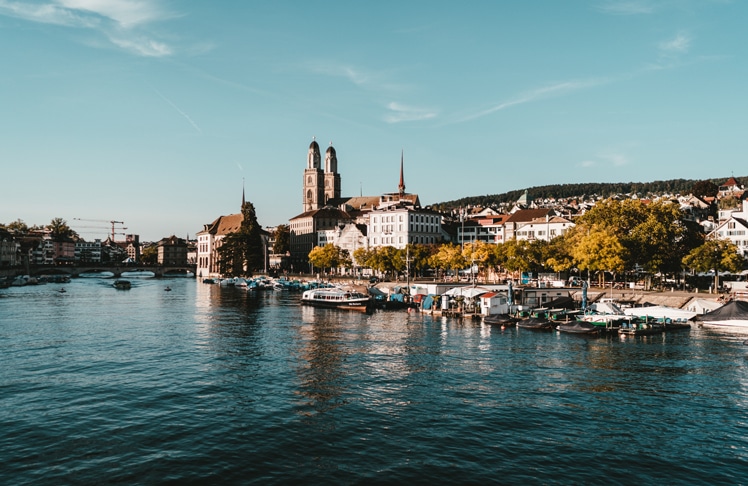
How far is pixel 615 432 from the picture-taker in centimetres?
2994

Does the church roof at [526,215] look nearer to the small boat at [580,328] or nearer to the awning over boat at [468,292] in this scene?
the awning over boat at [468,292]

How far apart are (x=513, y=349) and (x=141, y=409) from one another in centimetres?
3301

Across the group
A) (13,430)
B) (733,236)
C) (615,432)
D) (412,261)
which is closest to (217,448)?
(13,430)

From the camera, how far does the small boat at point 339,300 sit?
91.0 metres

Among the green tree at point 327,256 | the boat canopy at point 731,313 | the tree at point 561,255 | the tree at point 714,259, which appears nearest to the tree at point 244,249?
the green tree at point 327,256

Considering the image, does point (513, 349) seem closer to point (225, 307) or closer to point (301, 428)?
point (301, 428)

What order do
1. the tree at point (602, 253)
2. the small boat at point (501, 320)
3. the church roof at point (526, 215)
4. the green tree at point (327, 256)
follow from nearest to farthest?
the small boat at point (501, 320) → the tree at point (602, 253) → the church roof at point (526, 215) → the green tree at point (327, 256)

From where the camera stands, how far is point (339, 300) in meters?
94.1

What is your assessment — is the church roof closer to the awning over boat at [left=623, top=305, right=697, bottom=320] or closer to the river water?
the awning over boat at [left=623, top=305, right=697, bottom=320]

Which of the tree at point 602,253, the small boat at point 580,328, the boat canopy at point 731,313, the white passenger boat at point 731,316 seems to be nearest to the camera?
the small boat at point 580,328

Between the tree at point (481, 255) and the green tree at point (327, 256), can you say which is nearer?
the tree at point (481, 255)

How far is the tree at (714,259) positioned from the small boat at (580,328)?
41.6 m

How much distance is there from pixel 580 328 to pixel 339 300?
4210 cm

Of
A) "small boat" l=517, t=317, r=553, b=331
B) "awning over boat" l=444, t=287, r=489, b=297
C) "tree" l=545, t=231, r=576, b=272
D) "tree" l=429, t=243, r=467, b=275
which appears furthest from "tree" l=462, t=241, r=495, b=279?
"small boat" l=517, t=317, r=553, b=331
